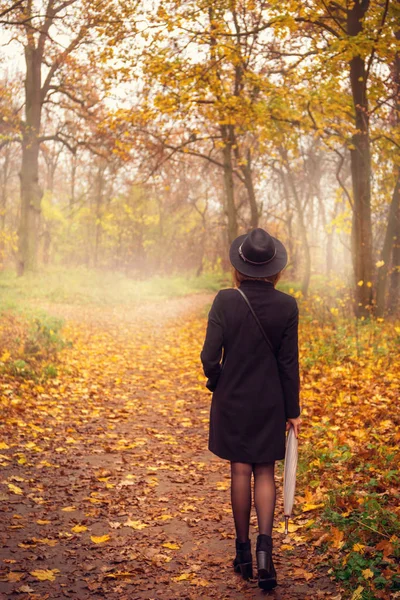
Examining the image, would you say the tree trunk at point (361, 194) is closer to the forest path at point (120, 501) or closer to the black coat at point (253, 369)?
the forest path at point (120, 501)

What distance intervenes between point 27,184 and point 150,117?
13.1 m

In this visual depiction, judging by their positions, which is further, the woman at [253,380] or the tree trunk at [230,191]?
the tree trunk at [230,191]

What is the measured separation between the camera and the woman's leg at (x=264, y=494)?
3889mm

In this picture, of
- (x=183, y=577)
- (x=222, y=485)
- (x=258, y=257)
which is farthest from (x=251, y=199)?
(x=183, y=577)

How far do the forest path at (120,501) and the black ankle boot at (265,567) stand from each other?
8 cm

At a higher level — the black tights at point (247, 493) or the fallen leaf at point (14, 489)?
the black tights at point (247, 493)

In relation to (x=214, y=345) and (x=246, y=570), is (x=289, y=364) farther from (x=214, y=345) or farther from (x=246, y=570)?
(x=246, y=570)

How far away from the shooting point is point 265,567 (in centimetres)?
370

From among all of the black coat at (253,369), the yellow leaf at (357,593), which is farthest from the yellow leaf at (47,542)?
the yellow leaf at (357,593)

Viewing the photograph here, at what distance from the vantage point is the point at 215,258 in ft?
127

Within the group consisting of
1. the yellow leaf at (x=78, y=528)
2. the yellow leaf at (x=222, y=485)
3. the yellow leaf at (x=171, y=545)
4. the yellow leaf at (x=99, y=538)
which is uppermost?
the yellow leaf at (x=78, y=528)

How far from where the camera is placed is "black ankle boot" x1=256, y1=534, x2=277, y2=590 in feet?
12.2

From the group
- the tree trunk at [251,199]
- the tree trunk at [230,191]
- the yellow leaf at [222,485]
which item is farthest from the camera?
the tree trunk at [230,191]

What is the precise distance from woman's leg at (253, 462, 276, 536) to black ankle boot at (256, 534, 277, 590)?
0.43ft
